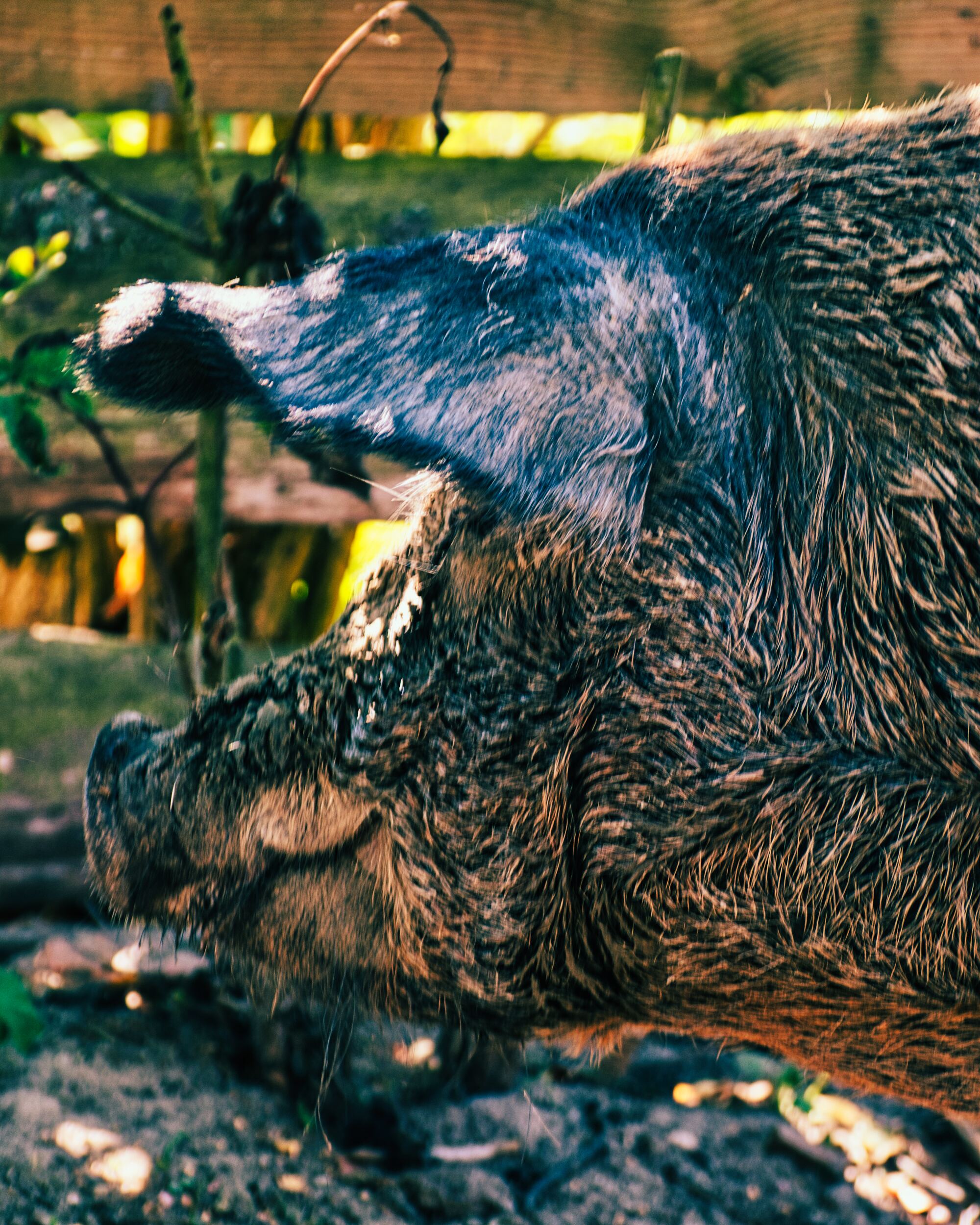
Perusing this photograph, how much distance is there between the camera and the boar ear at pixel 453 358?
1.26m

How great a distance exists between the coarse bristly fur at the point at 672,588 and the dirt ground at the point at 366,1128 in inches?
26.3

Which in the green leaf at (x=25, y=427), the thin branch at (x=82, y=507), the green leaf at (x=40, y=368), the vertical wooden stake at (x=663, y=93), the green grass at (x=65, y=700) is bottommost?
the green grass at (x=65, y=700)

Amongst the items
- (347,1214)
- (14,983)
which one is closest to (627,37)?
(14,983)

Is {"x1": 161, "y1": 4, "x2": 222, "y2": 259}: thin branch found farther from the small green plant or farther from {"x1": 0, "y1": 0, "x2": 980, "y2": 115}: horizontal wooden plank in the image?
{"x1": 0, "y1": 0, "x2": 980, "y2": 115}: horizontal wooden plank

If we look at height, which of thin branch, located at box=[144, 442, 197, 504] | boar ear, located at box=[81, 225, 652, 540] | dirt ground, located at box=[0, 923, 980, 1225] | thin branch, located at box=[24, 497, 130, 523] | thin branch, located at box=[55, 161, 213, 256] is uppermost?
thin branch, located at box=[55, 161, 213, 256]

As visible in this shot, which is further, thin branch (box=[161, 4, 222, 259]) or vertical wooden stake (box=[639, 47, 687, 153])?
vertical wooden stake (box=[639, 47, 687, 153])

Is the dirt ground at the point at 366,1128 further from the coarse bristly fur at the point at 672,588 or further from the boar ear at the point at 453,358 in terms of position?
the boar ear at the point at 453,358

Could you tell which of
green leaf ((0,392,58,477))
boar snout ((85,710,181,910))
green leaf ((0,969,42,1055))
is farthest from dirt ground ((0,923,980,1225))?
green leaf ((0,392,58,477))

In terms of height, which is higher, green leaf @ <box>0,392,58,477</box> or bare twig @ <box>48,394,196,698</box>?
green leaf @ <box>0,392,58,477</box>

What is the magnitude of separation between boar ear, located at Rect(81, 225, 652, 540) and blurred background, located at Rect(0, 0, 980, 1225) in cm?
99

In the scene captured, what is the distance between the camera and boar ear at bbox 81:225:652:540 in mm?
1259

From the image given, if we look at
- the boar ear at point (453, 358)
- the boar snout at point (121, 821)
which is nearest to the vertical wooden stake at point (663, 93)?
the boar ear at point (453, 358)

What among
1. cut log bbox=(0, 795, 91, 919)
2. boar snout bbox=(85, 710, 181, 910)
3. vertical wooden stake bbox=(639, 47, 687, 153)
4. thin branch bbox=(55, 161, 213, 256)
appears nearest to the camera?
boar snout bbox=(85, 710, 181, 910)

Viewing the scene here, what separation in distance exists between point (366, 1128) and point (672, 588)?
165cm
